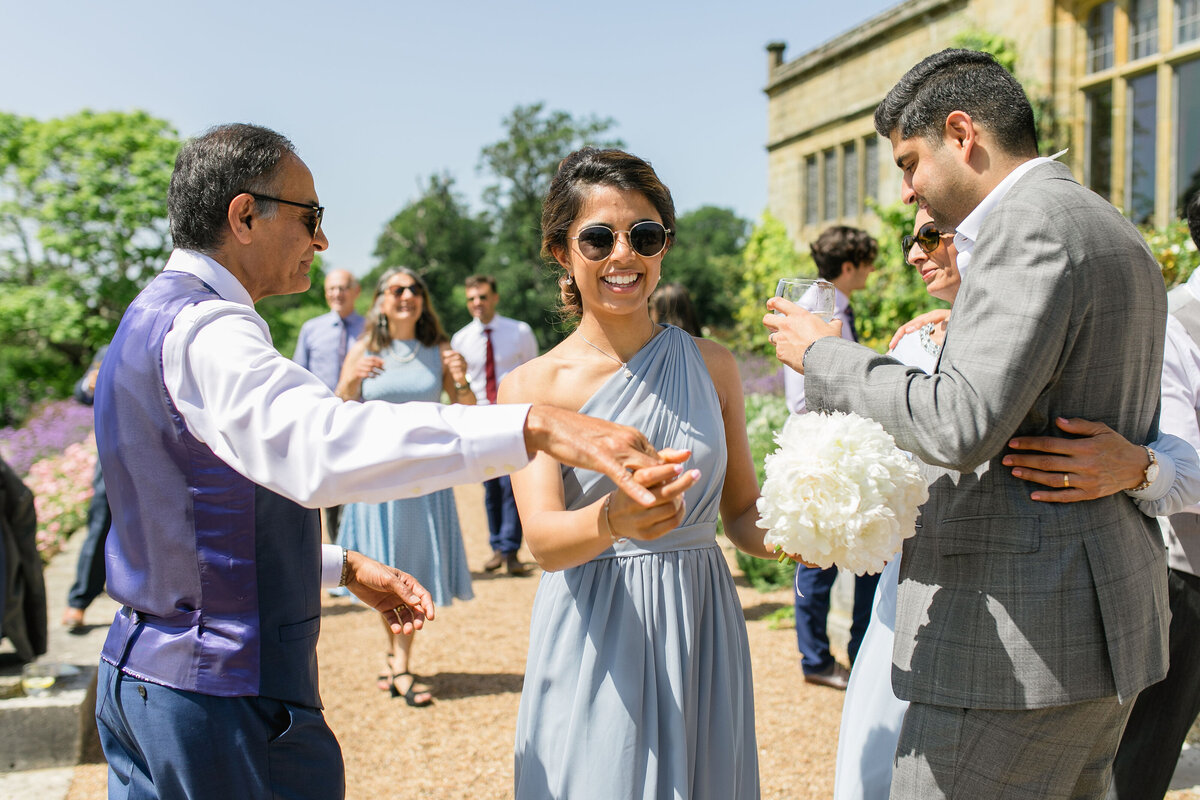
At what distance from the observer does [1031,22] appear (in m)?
15.9

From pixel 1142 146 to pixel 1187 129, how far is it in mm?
916

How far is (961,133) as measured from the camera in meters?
2.07

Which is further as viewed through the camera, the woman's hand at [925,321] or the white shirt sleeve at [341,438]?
the woman's hand at [925,321]

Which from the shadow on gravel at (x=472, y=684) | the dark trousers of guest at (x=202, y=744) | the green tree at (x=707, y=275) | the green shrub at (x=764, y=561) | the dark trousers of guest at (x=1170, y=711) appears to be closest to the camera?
the dark trousers of guest at (x=202, y=744)

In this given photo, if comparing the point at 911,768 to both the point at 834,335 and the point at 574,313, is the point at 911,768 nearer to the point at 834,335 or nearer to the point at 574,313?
the point at 834,335

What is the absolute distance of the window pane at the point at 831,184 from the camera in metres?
23.8

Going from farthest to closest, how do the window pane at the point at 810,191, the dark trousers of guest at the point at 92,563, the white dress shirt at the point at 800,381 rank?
the window pane at the point at 810,191 < the dark trousers of guest at the point at 92,563 < the white dress shirt at the point at 800,381

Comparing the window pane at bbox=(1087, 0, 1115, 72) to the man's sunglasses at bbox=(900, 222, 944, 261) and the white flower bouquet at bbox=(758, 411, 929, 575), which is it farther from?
the white flower bouquet at bbox=(758, 411, 929, 575)

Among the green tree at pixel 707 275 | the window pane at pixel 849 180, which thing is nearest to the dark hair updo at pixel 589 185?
the window pane at pixel 849 180

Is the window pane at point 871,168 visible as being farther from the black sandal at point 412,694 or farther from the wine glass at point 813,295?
the wine glass at point 813,295

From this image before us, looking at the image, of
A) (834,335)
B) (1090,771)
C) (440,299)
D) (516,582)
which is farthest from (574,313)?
(440,299)

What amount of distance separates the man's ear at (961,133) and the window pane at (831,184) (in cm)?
2271

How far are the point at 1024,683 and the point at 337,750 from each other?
1.64 meters

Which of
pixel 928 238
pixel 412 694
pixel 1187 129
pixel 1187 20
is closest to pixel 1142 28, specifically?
pixel 1187 20
